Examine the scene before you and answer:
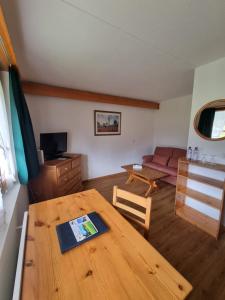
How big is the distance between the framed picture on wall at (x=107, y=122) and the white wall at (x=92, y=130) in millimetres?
114

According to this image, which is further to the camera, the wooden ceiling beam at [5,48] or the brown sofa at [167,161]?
the brown sofa at [167,161]

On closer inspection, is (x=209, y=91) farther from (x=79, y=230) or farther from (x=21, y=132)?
(x=21, y=132)

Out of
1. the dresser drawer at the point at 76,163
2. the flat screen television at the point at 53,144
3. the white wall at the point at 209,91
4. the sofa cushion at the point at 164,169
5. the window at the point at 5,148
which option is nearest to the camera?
the window at the point at 5,148

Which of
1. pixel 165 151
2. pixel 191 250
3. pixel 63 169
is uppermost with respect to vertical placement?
pixel 165 151

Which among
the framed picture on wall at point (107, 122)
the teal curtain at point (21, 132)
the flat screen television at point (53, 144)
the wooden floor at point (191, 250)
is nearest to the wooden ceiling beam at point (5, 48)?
the teal curtain at point (21, 132)

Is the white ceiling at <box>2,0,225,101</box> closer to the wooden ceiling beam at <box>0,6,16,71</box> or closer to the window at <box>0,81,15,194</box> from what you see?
the wooden ceiling beam at <box>0,6,16,71</box>

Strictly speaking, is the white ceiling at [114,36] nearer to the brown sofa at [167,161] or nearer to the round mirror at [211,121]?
the round mirror at [211,121]

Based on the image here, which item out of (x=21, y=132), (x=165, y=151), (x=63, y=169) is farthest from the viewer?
(x=165, y=151)

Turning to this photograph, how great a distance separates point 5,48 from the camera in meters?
1.28

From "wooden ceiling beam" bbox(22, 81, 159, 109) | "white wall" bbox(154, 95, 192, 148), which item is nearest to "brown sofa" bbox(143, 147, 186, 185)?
"white wall" bbox(154, 95, 192, 148)

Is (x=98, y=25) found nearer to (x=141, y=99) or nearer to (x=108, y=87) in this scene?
(x=108, y=87)

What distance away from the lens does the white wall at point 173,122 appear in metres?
3.80

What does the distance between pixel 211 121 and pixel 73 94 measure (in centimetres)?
268

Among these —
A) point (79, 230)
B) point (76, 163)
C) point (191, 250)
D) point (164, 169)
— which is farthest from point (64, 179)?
point (164, 169)
